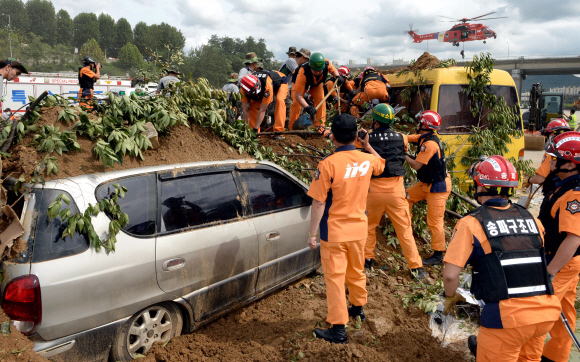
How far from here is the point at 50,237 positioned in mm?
2439

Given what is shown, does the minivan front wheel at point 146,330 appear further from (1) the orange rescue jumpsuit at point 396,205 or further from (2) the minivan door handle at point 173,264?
(1) the orange rescue jumpsuit at point 396,205

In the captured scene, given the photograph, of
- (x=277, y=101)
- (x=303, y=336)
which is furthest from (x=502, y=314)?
(x=277, y=101)

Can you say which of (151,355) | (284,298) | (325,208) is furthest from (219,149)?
(151,355)

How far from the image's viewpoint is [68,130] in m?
3.16

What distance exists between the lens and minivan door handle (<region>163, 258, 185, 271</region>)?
2.93m

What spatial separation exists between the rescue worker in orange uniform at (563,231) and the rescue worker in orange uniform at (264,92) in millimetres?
4118

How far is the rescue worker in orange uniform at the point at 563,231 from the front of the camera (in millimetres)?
2887

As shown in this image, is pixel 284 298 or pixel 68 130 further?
pixel 284 298

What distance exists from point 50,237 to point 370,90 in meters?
6.29

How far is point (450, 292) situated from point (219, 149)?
8.52 feet

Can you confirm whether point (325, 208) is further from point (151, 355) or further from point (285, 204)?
point (151, 355)

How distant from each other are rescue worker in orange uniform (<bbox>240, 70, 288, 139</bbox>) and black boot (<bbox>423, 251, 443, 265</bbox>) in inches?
117

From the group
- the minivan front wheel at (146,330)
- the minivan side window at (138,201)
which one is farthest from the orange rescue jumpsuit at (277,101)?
the minivan front wheel at (146,330)

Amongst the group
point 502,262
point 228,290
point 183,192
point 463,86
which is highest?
point 463,86
